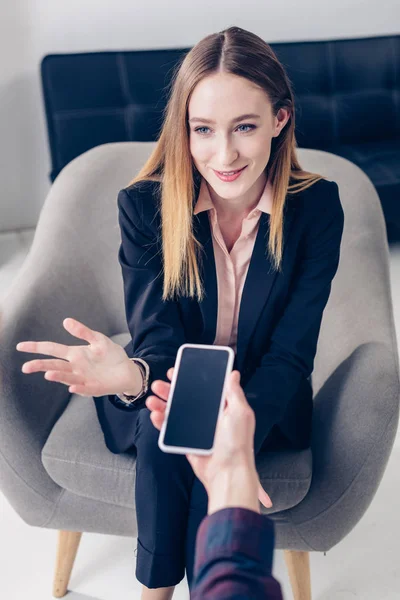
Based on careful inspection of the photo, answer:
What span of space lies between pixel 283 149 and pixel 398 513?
965mm

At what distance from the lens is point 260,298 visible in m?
1.46

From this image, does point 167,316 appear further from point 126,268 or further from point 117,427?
point 117,427

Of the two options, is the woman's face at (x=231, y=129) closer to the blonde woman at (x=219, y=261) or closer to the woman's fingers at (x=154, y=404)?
the blonde woman at (x=219, y=261)

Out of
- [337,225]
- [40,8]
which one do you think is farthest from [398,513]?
[40,8]

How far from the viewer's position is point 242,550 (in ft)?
2.58

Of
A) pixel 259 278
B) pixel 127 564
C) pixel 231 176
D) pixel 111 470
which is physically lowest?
pixel 127 564

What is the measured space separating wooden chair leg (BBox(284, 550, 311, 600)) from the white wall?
2118mm

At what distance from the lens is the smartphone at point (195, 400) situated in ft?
3.44

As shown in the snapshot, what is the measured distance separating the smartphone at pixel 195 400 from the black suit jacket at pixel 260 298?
264mm

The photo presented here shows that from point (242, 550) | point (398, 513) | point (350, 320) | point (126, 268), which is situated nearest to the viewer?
point (242, 550)

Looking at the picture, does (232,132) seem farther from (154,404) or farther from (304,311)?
(154,404)

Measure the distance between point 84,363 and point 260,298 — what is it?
0.44 m

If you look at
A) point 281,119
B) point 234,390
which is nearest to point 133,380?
point 234,390

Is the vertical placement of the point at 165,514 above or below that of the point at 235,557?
below
